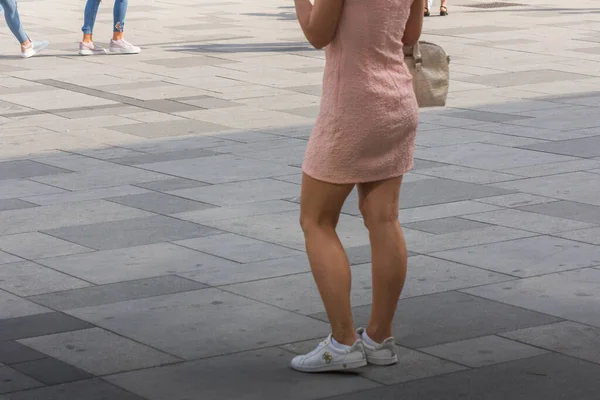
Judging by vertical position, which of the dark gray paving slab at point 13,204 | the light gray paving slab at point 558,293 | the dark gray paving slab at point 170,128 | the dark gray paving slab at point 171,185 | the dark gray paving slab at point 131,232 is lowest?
the dark gray paving slab at point 170,128

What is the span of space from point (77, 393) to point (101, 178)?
14.9 ft

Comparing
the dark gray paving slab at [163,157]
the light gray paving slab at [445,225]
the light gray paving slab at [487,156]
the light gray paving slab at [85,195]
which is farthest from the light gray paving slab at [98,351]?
the light gray paving slab at [487,156]

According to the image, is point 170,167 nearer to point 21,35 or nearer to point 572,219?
point 572,219

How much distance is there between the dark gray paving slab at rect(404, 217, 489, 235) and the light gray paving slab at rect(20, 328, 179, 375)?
8.06ft

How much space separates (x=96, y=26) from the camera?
65.8 ft

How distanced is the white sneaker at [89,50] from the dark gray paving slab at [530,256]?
1030cm

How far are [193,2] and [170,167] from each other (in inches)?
577

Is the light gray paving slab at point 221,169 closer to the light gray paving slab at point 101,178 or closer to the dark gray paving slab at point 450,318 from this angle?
the light gray paving slab at point 101,178

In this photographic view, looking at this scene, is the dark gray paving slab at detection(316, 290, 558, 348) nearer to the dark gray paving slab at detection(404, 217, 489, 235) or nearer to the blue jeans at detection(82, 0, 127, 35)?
the dark gray paving slab at detection(404, 217, 489, 235)

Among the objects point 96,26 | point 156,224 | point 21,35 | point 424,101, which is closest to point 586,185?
point 156,224

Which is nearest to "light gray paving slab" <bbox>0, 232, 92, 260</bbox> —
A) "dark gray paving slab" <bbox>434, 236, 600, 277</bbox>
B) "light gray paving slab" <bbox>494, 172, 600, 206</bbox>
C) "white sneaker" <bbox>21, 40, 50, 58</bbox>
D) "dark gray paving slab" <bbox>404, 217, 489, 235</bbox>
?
"dark gray paving slab" <bbox>404, 217, 489, 235</bbox>

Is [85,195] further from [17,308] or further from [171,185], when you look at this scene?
[17,308]

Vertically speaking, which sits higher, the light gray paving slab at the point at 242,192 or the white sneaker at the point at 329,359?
the white sneaker at the point at 329,359

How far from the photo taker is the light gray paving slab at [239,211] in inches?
310
